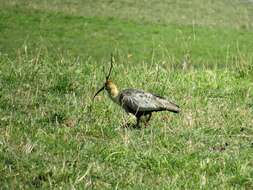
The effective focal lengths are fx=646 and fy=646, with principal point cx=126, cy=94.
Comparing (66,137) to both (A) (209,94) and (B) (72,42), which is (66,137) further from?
(B) (72,42)

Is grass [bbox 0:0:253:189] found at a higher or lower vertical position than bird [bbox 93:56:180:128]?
lower

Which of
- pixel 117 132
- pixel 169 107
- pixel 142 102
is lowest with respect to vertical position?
pixel 117 132

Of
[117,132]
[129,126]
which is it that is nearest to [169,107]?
[129,126]

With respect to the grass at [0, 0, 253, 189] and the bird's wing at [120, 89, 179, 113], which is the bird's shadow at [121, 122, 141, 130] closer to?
the grass at [0, 0, 253, 189]

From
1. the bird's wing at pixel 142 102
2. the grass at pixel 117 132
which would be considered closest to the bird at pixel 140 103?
the bird's wing at pixel 142 102

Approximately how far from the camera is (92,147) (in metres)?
7.59

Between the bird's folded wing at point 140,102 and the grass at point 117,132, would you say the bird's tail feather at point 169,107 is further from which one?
the grass at point 117,132

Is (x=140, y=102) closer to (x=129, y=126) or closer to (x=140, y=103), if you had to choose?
(x=140, y=103)

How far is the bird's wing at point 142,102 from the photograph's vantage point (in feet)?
28.0

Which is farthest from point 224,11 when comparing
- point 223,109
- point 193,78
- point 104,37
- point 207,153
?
point 207,153

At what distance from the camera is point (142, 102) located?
8.52m

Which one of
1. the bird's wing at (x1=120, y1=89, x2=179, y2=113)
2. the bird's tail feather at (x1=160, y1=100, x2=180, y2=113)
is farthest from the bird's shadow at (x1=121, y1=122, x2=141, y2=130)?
the bird's tail feather at (x1=160, y1=100, x2=180, y2=113)

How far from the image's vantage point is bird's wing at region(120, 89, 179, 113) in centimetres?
852

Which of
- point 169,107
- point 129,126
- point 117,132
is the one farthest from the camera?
point 129,126
